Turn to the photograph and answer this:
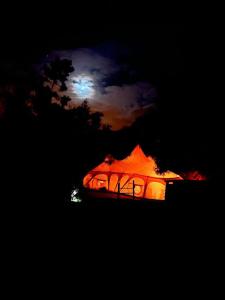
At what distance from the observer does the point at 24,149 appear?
332 inches

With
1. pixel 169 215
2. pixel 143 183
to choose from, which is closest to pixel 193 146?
pixel 143 183

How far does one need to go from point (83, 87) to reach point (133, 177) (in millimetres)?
4646

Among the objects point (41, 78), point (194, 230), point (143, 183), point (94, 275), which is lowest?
point (94, 275)

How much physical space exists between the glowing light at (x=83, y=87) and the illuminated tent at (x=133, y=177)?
10.2ft

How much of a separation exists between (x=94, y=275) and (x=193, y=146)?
34.3 ft

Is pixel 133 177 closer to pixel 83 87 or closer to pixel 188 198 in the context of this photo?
pixel 83 87

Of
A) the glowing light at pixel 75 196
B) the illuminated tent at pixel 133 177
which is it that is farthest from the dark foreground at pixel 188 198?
the illuminated tent at pixel 133 177

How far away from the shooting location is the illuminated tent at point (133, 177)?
36.9 feet

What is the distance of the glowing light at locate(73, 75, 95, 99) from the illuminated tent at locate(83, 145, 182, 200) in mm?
3106

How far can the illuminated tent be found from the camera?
36.9 feet

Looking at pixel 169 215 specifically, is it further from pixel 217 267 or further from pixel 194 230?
pixel 217 267

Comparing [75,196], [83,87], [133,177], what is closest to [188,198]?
[75,196]

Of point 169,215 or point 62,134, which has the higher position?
point 62,134

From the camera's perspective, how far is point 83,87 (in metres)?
11.6
